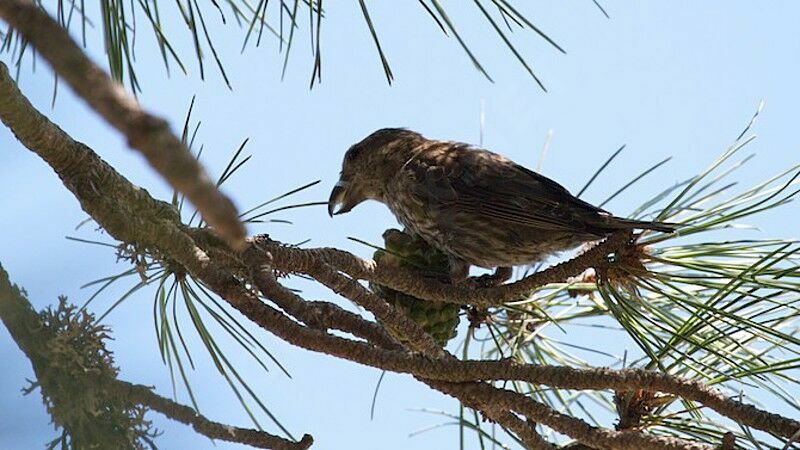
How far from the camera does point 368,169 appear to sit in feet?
11.1

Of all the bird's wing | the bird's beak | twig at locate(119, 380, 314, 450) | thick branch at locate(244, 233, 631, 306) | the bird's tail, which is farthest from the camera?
the bird's beak

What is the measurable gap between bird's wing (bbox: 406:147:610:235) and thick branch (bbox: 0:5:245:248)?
201 centimetres

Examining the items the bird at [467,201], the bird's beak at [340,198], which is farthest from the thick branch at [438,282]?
the bird's beak at [340,198]

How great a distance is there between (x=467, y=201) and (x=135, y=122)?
2450mm

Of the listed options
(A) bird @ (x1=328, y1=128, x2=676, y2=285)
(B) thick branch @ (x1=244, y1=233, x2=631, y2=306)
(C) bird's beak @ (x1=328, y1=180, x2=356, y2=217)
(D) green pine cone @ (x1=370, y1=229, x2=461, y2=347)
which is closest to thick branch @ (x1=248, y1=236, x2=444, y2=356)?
(B) thick branch @ (x1=244, y1=233, x2=631, y2=306)

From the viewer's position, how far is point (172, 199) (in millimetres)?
1995

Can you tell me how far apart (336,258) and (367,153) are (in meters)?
1.46

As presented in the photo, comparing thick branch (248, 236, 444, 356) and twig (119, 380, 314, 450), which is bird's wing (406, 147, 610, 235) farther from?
twig (119, 380, 314, 450)

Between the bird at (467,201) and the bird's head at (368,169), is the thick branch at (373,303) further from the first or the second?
the bird's head at (368,169)

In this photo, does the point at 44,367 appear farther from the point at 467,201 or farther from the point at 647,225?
the point at 467,201

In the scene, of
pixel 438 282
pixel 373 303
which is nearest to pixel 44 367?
pixel 373 303

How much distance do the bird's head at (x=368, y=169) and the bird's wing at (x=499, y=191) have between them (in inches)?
6.5

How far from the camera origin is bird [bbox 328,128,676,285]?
2709 mm

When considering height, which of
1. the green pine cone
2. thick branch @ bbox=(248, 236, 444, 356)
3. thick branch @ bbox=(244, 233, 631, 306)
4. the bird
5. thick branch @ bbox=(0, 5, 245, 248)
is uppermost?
the bird
